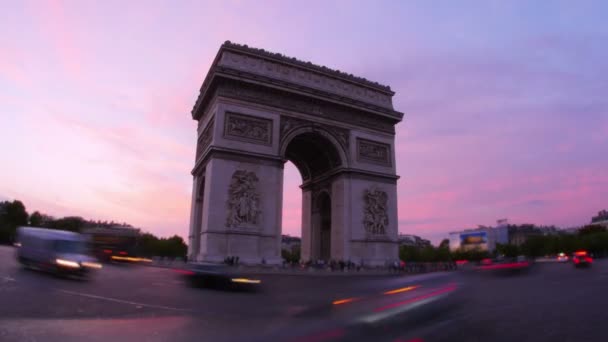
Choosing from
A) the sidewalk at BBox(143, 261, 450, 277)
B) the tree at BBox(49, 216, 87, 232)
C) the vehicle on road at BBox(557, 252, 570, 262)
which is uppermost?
the tree at BBox(49, 216, 87, 232)

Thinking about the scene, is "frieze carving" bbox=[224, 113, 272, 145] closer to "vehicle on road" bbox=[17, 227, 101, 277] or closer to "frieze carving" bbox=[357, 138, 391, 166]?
"frieze carving" bbox=[357, 138, 391, 166]

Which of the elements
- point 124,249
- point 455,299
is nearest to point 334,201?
point 124,249

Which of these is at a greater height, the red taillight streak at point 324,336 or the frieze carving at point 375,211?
the frieze carving at point 375,211

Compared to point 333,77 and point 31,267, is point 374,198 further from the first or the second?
point 31,267

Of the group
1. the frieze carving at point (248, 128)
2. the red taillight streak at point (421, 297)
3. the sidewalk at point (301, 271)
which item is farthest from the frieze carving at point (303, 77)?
the red taillight streak at point (421, 297)

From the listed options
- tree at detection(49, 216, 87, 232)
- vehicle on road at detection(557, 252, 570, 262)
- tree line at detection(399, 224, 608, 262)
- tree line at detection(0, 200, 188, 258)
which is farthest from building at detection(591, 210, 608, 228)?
tree at detection(49, 216, 87, 232)

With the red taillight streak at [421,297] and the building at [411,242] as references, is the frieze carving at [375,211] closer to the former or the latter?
the red taillight streak at [421,297]
